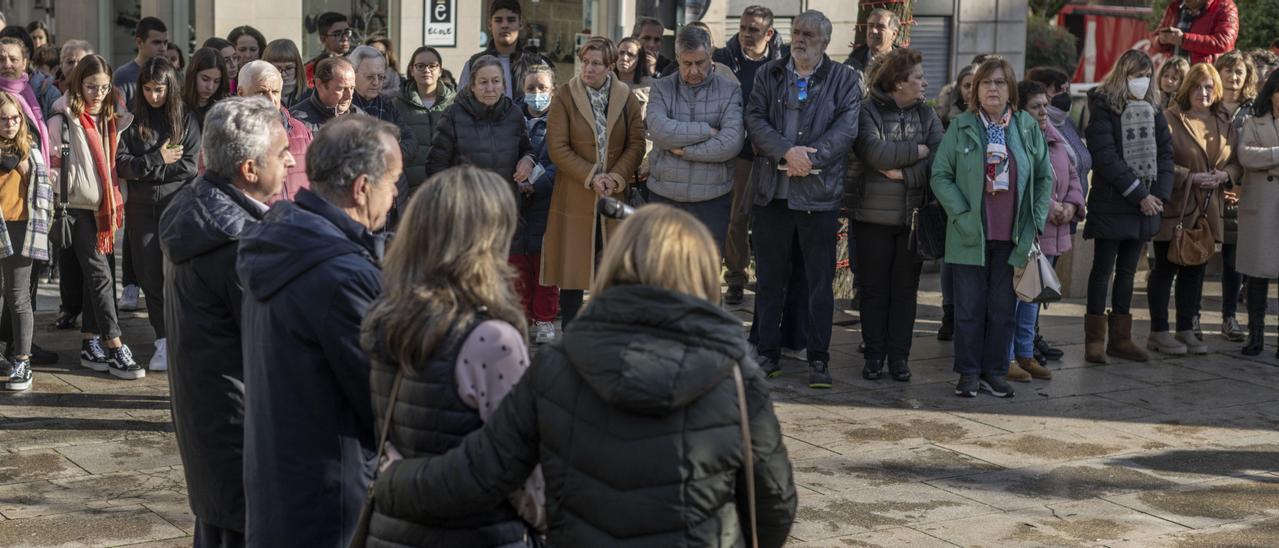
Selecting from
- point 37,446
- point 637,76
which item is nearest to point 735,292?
point 637,76

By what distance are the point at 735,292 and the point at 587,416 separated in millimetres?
8720

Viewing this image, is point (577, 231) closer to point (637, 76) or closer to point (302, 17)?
point (637, 76)

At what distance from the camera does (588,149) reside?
999 centimetres

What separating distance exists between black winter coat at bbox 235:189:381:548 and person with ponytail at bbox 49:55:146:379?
210 inches

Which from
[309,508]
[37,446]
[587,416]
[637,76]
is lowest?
[37,446]

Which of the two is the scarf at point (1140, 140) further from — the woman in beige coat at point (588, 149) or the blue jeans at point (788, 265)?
the woman in beige coat at point (588, 149)

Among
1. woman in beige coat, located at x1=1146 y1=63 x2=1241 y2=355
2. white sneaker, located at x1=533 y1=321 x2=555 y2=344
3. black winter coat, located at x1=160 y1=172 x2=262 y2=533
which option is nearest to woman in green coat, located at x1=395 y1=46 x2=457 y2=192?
white sneaker, located at x1=533 y1=321 x2=555 y2=344

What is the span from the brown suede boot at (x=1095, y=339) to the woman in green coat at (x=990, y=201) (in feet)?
4.44

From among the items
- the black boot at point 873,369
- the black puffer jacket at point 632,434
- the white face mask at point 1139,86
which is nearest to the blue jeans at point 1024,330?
the black boot at point 873,369

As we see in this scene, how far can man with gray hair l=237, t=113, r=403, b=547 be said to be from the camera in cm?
396

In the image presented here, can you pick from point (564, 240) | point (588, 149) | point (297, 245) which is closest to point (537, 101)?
point (588, 149)

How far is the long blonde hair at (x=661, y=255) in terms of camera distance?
3465 mm

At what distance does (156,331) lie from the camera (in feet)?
30.8

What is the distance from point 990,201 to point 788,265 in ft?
3.96
